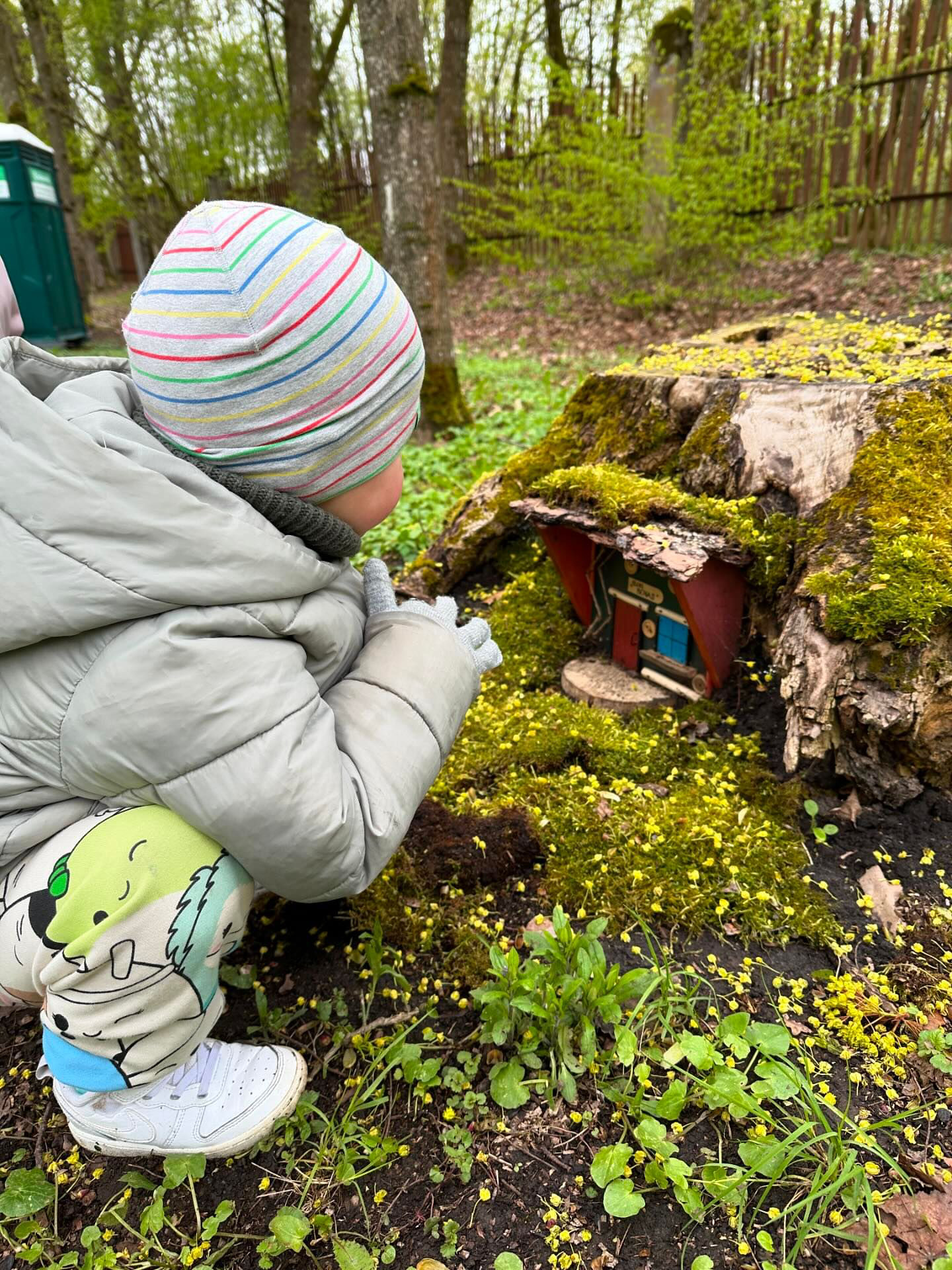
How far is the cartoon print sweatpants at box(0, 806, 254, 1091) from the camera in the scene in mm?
1251

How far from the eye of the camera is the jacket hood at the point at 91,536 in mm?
1195

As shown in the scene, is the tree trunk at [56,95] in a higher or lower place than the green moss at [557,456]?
higher

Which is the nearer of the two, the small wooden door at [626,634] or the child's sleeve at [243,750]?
the child's sleeve at [243,750]

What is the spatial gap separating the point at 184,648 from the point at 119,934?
46 centimetres

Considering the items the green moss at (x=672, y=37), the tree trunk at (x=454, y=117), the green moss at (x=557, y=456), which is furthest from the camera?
the tree trunk at (x=454, y=117)

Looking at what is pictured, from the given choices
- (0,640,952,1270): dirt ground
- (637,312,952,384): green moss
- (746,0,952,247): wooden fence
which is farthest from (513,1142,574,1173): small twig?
(746,0,952,247): wooden fence

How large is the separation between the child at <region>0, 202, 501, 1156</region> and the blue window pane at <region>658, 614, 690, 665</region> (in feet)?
4.15

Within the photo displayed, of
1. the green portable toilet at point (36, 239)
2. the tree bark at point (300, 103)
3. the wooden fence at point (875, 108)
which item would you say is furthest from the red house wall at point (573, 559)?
the tree bark at point (300, 103)

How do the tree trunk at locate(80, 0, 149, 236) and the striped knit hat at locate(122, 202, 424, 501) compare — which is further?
the tree trunk at locate(80, 0, 149, 236)

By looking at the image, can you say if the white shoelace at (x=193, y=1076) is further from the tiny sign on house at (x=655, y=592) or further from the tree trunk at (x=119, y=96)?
the tree trunk at (x=119, y=96)

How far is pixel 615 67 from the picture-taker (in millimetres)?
13391

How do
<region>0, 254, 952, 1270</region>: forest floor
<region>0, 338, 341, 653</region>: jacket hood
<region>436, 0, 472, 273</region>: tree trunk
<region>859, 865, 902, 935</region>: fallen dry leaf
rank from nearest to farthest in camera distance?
<region>0, 338, 341, 653</region>: jacket hood
<region>0, 254, 952, 1270</region>: forest floor
<region>859, 865, 902, 935</region>: fallen dry leaf
<region>436, 0, 472, 273</region>: tree trunk

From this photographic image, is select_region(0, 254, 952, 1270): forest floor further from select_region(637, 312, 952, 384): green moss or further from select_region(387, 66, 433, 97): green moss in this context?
select_region(387, 66, 433, 97): green moss

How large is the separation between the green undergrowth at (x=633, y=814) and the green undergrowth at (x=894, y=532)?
0.52 meters
